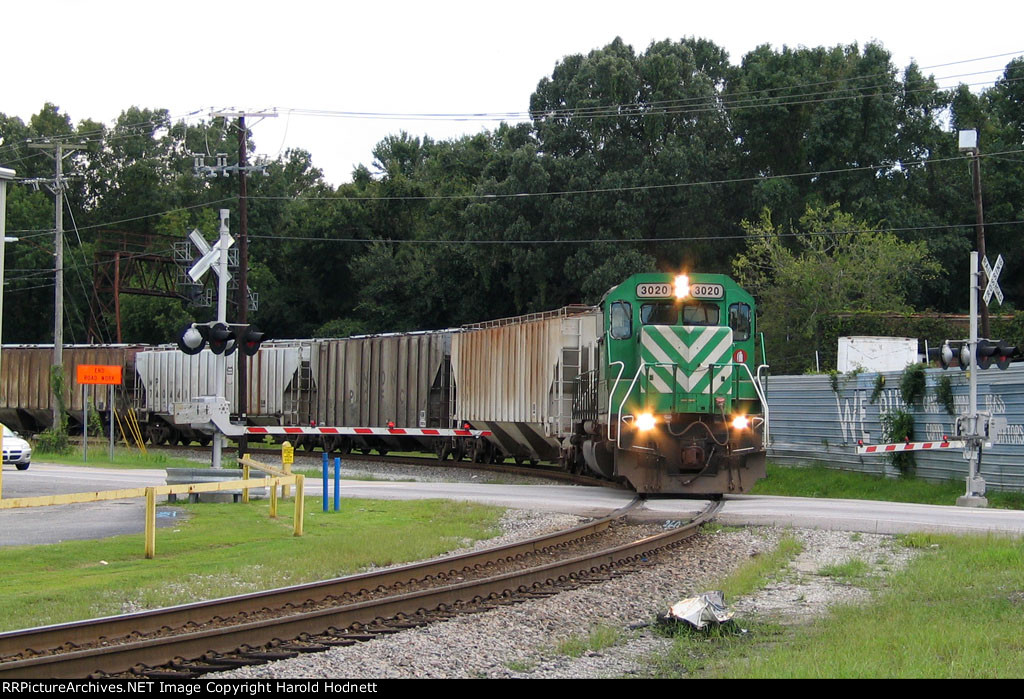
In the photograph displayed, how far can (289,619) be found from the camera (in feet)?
28.2

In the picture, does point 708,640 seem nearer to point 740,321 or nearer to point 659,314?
point 659,314

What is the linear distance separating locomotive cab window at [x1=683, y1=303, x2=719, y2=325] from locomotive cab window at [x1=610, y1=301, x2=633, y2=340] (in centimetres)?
96

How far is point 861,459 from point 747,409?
9539 millimetres

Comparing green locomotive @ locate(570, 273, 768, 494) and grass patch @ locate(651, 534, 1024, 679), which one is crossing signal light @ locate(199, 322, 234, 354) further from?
grass patch @ locate(651, 534, 1024, 679)

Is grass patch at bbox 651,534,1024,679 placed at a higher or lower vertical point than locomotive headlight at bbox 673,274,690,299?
lower

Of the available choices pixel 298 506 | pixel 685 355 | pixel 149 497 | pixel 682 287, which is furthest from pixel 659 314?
pixel 149 497

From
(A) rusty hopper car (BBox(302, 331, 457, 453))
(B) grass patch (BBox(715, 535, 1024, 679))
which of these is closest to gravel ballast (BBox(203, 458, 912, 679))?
(B) grass patch (BBox(715, 535, 1024, 679))

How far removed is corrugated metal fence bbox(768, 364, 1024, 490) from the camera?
22297 mm

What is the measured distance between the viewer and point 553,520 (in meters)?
17.3

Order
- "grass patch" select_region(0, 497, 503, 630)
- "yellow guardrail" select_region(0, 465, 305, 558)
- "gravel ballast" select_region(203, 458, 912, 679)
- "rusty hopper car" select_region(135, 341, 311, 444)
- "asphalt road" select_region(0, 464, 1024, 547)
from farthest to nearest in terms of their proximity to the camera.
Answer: "rusty hopper car" select_region(135, 341, 311, 444), "asphalt road" select_region(0, 464, 1024, 547), "yellow guardrail" select_region(0, 465, 305, 558), "grass patch" select_region(0, 497, 503, 630), "gravel ballast" select_region(203, 458, 912, 679)

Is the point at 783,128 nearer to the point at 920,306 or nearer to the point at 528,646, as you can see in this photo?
the point at 920,306

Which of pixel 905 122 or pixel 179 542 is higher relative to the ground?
pixel 905 122

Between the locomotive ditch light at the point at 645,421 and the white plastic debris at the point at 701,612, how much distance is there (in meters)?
9.57

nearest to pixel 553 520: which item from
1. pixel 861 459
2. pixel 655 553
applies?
pixel 655 553
